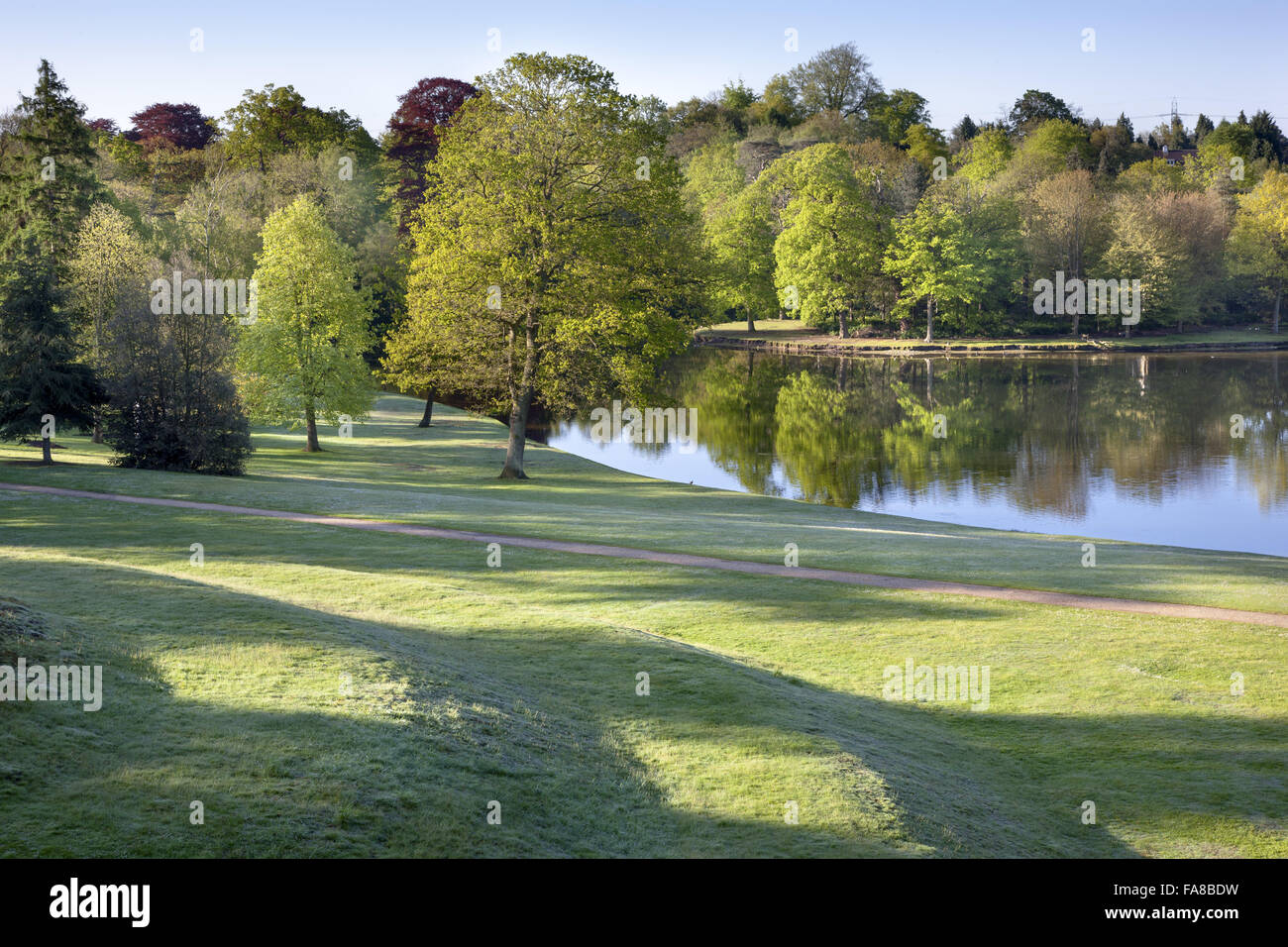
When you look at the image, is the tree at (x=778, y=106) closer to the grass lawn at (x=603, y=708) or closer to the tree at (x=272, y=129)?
the tree at (x=272, y=129)

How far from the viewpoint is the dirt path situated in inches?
659

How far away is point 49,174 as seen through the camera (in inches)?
1850

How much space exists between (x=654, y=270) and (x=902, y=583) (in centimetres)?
1984

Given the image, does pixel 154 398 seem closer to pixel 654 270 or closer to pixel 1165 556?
pixel 654 270

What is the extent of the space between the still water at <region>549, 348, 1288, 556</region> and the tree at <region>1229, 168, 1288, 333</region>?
18.5 metres

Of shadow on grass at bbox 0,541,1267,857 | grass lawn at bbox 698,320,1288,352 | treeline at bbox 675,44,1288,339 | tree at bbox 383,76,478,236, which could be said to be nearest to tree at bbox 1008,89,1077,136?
treeline at bbox 675,44,1288,339

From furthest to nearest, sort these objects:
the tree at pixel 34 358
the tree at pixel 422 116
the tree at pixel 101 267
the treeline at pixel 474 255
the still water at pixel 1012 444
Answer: the tree at pixel 422 116
the tree at pixel 101 267
the still water at pixel 1012 444
the treeline at pixel 474 255
the tree at pixel 34 358

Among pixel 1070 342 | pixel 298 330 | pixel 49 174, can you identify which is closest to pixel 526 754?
pixel 298 330

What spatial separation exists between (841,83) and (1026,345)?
260 ft

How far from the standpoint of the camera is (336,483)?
106 ft

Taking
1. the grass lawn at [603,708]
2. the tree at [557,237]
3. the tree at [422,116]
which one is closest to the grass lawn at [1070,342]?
the tree at [422,116]

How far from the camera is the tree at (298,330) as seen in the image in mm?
41938

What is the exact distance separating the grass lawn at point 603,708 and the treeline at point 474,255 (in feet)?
42.8
